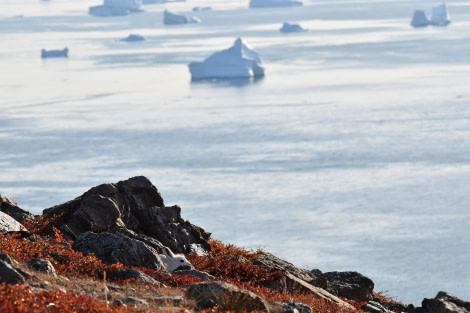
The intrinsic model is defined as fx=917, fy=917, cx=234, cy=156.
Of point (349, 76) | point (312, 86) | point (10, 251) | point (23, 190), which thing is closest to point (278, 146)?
point (23, 190)

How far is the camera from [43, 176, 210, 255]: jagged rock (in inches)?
650

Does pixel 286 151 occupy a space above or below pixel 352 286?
below

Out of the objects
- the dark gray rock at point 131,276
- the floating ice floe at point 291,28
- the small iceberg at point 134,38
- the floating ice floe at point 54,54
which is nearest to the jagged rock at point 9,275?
the dark gray rock at point 131,276

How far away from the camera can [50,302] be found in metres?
8.88

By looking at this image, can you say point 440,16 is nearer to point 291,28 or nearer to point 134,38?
point 291,28

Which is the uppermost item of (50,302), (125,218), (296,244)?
(50,302)

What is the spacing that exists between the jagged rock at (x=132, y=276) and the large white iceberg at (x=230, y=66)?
98.6 metres

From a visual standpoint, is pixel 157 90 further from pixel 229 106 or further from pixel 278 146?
pixel 278 146

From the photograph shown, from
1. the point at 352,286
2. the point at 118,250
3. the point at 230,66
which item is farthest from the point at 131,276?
the point at 230,66

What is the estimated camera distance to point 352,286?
56.1ft

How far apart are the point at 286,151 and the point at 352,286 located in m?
55.2

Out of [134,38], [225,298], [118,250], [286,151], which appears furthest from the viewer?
[134,38]

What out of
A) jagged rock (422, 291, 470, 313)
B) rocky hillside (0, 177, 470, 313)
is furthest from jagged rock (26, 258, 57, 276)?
jagged rock (422, 291, 470, 313)

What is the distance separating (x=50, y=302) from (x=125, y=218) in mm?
8485
